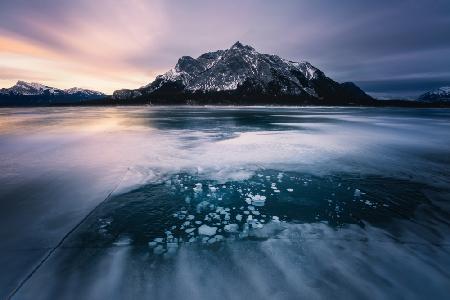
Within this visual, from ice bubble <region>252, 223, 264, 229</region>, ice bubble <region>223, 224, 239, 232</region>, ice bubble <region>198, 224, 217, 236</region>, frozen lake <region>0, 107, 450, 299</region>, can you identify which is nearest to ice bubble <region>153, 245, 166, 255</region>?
frozen lake <region>0, 107, 450, 299</region>

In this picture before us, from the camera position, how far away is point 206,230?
5.73 metres

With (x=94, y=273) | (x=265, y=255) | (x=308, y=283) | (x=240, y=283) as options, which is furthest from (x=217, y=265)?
(x=94, y=273)

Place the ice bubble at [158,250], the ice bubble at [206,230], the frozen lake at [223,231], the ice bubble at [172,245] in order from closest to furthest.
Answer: the frozen lake at [223,231] < the ice bubble at [158,250] < the ice bubble at [172,245] < the ice bubble at [206,230]

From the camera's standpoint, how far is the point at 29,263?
4.42 meters

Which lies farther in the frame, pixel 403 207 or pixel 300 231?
pixel 403 207

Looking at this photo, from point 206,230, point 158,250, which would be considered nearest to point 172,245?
point 158,250

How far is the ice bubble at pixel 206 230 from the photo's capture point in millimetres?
5598

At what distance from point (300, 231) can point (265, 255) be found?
1.21 m

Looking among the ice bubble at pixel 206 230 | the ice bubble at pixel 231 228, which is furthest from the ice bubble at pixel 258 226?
the ice bubble at pixel 206 230

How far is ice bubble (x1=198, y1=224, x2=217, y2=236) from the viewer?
5598 millimetres

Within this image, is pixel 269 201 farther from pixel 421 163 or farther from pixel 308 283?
pixel 421 163

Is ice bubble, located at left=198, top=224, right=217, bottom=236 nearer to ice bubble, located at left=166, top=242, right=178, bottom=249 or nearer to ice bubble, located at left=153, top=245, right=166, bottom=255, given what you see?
ice bubble, located at left=166, top=242, right=178, bottom=249

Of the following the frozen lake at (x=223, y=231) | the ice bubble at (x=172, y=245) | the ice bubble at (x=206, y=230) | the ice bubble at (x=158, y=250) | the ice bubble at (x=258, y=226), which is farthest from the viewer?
the ice bubble at (x=258, y=226)

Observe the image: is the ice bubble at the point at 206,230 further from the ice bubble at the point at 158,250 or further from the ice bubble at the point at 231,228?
the ice bubble at the point at 158,250
